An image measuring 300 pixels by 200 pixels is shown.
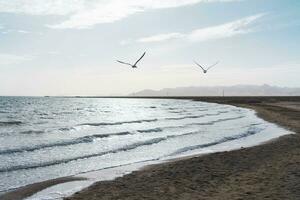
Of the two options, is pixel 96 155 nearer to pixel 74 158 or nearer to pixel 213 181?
pixel 74 158

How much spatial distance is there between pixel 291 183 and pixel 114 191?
20.4ft

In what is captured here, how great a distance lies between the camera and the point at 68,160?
22.8 meters

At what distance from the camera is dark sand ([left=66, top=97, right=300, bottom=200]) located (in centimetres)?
1352

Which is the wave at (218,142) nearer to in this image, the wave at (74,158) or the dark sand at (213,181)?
the wave at (74,158)

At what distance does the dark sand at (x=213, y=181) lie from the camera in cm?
1352

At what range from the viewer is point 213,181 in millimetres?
15555

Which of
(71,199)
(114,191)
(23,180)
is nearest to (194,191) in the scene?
(114,191)

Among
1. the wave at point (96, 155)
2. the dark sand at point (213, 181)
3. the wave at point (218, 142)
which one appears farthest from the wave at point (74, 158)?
the dark sand at point (213, 181)

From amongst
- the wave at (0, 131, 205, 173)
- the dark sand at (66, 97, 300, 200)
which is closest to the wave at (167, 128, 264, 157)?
the wave at (0, 131, 205, 173)

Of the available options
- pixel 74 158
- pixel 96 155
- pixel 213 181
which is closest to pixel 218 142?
pixel 96 155

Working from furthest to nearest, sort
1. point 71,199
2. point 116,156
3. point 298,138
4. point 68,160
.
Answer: point 298,138 → point 116,156 → point 68,160 → point 71,199

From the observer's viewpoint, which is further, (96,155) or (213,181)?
(96,155)

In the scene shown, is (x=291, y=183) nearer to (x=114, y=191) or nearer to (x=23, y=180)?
(x=114, y=191)

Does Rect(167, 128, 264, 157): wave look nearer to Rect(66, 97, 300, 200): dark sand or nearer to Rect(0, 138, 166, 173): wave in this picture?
Rect(0, 138, 166, 173): wave
